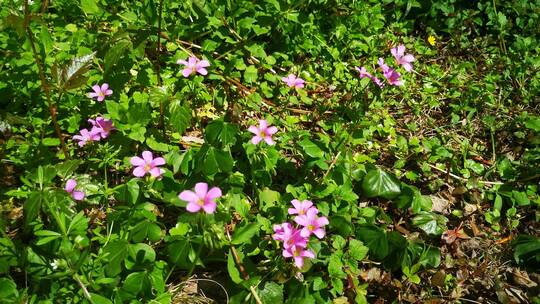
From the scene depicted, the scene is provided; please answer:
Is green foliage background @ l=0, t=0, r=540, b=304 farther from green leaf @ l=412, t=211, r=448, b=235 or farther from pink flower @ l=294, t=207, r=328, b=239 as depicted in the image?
pink flower @ l=294, t=207, r=328, b=239

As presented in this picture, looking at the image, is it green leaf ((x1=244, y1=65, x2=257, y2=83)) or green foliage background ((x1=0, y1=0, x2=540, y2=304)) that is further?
green leaf ((x1=244, y1=65, x2=257, y2=83))

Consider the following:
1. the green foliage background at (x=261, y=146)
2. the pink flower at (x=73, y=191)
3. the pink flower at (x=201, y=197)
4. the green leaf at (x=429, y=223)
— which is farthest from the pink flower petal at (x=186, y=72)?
the green leaf at (x=429, y=223)

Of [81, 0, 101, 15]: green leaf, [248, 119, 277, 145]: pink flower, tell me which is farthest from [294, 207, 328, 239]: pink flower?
[81, 0, 101, 15]: green leaf

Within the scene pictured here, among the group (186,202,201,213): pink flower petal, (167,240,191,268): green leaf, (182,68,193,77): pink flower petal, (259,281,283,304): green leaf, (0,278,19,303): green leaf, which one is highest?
(182,68,193,77): pink flower petal

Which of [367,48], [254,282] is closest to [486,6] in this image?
[367,48]

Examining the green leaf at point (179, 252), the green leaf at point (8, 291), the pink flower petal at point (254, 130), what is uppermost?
the pink flower petal at point (254, 130)

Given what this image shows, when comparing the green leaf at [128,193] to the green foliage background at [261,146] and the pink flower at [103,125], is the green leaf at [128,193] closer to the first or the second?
the green foliage background at [261,146]

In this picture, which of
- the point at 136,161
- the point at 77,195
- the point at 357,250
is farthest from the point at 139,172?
the point at 357,250
